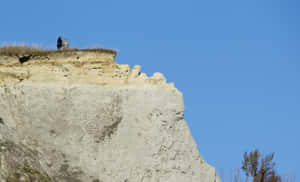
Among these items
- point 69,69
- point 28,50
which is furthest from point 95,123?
point 28,50

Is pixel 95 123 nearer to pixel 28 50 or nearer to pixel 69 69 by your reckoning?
pixel 69 69

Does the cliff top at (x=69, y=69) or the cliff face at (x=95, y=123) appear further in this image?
the cliff top at (x=69, y=69)

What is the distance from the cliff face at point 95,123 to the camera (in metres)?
23.8

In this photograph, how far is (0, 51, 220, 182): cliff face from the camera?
78.1 ft

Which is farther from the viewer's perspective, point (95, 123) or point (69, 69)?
point (69, 69)

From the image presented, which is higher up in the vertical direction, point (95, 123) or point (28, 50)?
point (28, 50)

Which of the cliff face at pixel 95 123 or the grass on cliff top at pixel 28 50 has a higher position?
the grass on cliff top at pixel 28 50

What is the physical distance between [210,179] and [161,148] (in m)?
2.79

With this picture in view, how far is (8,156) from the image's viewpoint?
22078 mm

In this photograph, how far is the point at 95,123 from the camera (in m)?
24.4

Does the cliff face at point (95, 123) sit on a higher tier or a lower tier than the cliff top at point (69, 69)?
lower

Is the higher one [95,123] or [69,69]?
[69,69]

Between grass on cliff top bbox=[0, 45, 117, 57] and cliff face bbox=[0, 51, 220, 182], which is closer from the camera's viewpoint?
cliff face bbox=[0, 51, 220, 182]

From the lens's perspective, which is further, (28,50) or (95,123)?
(28,50)
